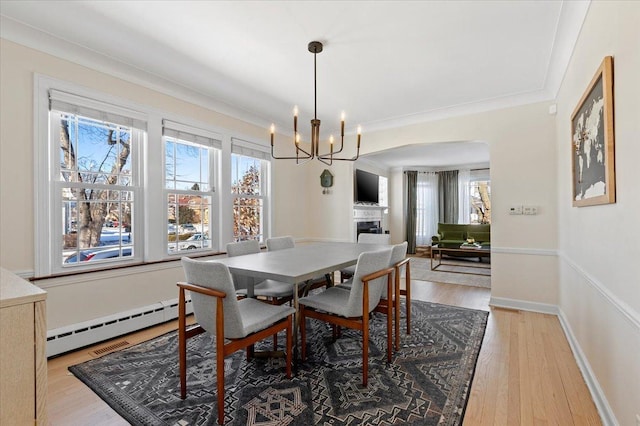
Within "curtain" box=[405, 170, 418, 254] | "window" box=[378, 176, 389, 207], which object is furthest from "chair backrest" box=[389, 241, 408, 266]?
"curtain" box=[405, 170, 418, 254]

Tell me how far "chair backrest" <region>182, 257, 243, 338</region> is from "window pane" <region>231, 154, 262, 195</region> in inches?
93.0

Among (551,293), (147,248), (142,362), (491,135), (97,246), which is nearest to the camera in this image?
(142,362)

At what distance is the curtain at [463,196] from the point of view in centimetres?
794

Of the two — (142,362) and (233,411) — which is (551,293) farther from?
(142,362)

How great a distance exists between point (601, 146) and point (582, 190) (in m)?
0.56

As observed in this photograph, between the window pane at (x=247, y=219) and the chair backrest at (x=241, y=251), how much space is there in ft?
3.20

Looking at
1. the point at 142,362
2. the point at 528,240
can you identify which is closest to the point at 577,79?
the point at 528,240

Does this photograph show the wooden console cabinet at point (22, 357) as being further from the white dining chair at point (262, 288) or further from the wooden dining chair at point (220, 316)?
the white dining chair at point (262, 288)

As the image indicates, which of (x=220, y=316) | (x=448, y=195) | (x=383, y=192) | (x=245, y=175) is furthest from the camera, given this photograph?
(x=448, y=195)

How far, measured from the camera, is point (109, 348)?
2.48 m

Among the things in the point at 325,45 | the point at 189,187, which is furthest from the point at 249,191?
the point at 325,45

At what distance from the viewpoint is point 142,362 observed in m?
2.22

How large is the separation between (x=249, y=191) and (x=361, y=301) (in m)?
2.75

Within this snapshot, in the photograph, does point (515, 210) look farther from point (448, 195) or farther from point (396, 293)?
point (448, 195)
